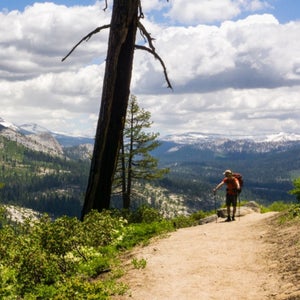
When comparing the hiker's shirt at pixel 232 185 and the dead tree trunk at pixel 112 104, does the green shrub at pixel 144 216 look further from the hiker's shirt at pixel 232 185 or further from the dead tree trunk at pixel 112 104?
the hiker's shirt at pixel 232 185

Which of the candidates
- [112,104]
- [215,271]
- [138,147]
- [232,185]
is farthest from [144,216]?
[138,147]

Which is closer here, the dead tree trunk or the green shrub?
the dead tree trunk

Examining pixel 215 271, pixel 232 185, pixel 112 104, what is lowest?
pixel 215 271

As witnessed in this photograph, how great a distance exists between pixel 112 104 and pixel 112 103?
0.03 m

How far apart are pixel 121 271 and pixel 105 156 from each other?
397cm

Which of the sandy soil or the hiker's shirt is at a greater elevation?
the hiker's shirt

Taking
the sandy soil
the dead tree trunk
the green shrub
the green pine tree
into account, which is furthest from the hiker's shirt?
the green pine tree

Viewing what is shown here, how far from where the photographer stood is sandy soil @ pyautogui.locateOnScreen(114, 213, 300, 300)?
6.61 meters

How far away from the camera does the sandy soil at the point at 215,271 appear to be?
21.7 feet

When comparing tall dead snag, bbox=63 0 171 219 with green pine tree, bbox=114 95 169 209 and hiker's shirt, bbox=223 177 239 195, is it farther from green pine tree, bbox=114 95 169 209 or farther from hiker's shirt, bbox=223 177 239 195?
green pine tree, bbox=114 95 169 209

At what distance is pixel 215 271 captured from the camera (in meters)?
8.00

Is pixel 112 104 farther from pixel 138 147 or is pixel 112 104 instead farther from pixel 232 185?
pixel 138 147

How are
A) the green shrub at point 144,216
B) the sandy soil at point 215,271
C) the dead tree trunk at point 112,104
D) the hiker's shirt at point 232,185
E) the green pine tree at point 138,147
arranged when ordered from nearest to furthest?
the sandy soil at point 215,271, the dead tree trunk at point 112,104, the green shrub at point 144,216, the hiker's shirt at point 232,185, the green pine tree at point 138,147

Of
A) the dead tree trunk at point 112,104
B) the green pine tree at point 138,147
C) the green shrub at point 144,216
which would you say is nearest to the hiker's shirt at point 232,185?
the green shrub at point 144,216
